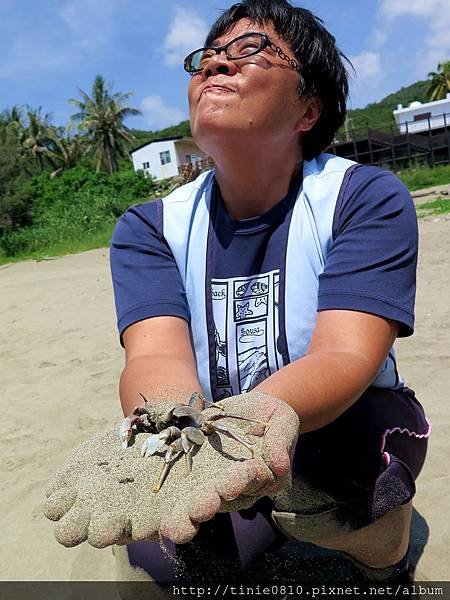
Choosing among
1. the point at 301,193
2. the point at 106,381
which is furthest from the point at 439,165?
the point at 301,193

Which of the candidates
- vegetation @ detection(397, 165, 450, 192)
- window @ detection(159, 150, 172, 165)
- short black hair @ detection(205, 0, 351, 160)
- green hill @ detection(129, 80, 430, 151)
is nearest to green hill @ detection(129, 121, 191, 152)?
green hill @ detection(129, 80, 430, 151)

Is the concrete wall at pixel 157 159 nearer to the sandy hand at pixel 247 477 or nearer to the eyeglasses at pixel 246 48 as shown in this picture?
the eyeglasses at pixel 246 48

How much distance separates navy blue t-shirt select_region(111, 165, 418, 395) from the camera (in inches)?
57.5

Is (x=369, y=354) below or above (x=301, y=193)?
below

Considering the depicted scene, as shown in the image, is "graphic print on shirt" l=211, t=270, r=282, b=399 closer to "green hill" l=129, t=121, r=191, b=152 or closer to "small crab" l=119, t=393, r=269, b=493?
"small crab" l=119, t=393, r=269, b=493

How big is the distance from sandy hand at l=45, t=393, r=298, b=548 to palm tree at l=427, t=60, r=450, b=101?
5351 centimetres

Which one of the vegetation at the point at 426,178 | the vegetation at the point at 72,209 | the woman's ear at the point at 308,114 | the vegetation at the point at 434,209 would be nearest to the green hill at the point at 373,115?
the vegetation at the point at 72,209

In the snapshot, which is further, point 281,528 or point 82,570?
point 82,570

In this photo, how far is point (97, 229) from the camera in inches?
782

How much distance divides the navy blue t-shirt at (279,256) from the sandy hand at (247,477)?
0.41 meters

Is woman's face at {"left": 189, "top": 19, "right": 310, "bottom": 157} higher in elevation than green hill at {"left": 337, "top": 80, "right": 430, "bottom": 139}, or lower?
lower

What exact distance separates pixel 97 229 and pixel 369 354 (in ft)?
63.0

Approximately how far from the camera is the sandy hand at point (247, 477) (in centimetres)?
101

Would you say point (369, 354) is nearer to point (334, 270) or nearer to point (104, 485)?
point (334, 270)
